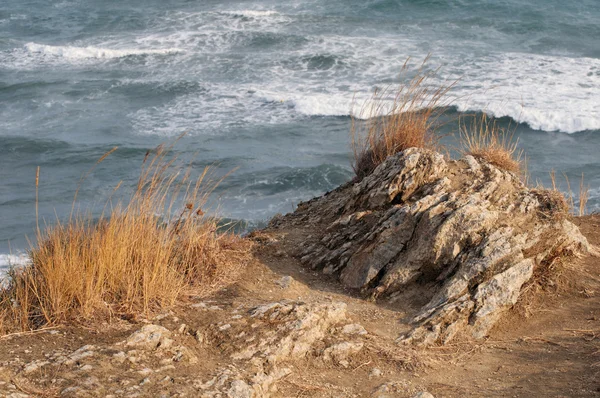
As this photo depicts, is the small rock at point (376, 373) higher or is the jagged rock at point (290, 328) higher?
the jagged rock at point (290, 328)

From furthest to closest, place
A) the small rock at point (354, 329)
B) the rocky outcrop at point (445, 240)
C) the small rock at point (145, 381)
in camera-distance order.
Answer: the rocky outcrop at point (445, 240), the small rock at point (354, 329), the small rock at point (145, 381)

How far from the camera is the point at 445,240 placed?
539cm

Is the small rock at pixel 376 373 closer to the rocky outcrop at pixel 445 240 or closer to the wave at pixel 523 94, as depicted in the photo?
the rocky outcrop at pixel 445 240

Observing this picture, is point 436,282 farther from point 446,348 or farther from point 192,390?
point 192,390

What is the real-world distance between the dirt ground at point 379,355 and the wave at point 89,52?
713 inches

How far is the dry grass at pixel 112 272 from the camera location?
4.61m

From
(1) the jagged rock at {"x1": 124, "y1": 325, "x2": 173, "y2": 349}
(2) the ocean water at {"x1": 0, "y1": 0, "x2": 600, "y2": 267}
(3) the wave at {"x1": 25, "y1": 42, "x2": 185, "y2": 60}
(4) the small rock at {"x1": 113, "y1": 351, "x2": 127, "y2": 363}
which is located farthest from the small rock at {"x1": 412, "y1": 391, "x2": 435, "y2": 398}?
(3) the wave at {"x1": 25, "y1": 42, "x2": 185, "y2": 60}

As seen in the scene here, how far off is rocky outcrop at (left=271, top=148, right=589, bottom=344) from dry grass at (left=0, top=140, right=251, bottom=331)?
3.84 ft

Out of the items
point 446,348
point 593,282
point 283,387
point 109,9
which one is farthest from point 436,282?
point 109,9

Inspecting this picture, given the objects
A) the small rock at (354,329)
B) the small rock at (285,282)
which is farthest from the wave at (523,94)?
the small rock at (354,329)

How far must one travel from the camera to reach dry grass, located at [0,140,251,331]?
4.61m

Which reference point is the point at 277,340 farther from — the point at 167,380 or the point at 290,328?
the point at 167,380

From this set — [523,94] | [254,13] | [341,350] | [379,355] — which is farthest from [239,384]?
[254,13]

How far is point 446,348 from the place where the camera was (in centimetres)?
478
